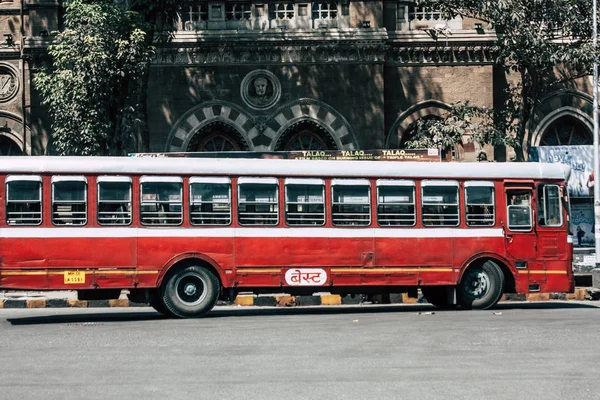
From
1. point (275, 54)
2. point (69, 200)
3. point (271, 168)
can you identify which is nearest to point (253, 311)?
point (271, 168)

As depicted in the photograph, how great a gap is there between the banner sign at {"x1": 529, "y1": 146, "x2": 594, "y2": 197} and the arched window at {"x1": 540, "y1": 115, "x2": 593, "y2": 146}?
0.43m

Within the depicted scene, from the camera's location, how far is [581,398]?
9.97m

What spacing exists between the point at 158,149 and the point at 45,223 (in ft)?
45.7

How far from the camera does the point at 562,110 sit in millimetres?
33281

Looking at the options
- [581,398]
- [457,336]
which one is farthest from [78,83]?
[581,398]

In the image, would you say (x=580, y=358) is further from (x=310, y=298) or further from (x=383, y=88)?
(x=383, y=88)

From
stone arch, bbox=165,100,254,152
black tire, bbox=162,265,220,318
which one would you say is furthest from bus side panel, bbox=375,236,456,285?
stone arch, bbox=165,100,254,152

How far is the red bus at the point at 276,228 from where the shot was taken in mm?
17781

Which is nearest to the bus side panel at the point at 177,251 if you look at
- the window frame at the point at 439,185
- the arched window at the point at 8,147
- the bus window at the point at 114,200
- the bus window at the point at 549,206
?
the bus window at the point at 114,200

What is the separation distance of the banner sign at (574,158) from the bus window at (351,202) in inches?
584

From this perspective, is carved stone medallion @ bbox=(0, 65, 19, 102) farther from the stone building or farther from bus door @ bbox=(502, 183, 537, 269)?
bus door @ bbox=(502, 183, 537, 269)

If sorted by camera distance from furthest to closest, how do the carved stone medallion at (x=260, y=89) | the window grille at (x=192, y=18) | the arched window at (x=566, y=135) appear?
the arched window at (x=566, y=135) → the carved stone medallion at (x=260, y=89) → the window grille at (x=192, y=18)

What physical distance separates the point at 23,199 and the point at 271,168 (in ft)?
13.5

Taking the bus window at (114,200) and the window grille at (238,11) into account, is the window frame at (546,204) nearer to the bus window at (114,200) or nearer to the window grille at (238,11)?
the bus window at (114,200)
